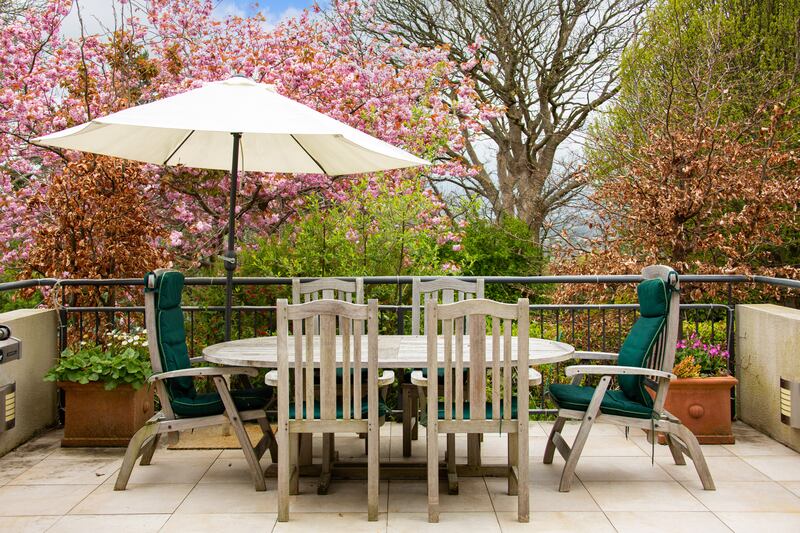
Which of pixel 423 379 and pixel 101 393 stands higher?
pixel 423 379

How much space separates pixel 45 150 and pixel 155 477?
5535 millimetres

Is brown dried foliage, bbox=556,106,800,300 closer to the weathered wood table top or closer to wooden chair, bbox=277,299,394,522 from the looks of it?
the weathered wood table top

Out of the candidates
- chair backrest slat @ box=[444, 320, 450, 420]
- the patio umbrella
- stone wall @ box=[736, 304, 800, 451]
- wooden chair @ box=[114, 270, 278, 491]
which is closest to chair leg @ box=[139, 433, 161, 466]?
wooden chair @ box=[114, 270, 278, 491]

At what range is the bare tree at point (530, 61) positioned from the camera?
1580cm

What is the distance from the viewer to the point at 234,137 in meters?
5.02

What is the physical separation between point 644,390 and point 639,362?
150mm

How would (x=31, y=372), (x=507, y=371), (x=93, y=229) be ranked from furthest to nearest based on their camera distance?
(x=93, y=229)
(x=31, y=372)
(x=507, y=371)

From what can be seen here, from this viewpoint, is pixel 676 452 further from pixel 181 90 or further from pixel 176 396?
pixel 181 90

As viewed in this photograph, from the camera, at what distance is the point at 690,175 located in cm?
783

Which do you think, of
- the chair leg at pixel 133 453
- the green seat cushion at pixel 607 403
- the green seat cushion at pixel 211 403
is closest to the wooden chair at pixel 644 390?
the green seat cushion at pixel 607 403

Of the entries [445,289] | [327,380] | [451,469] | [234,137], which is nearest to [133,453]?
[327,380]

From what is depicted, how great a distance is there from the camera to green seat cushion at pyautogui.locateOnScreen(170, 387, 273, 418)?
14.4ft

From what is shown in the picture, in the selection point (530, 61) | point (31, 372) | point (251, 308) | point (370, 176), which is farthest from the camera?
point (530, 61)

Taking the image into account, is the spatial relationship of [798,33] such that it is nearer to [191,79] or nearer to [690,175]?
[690,175]
